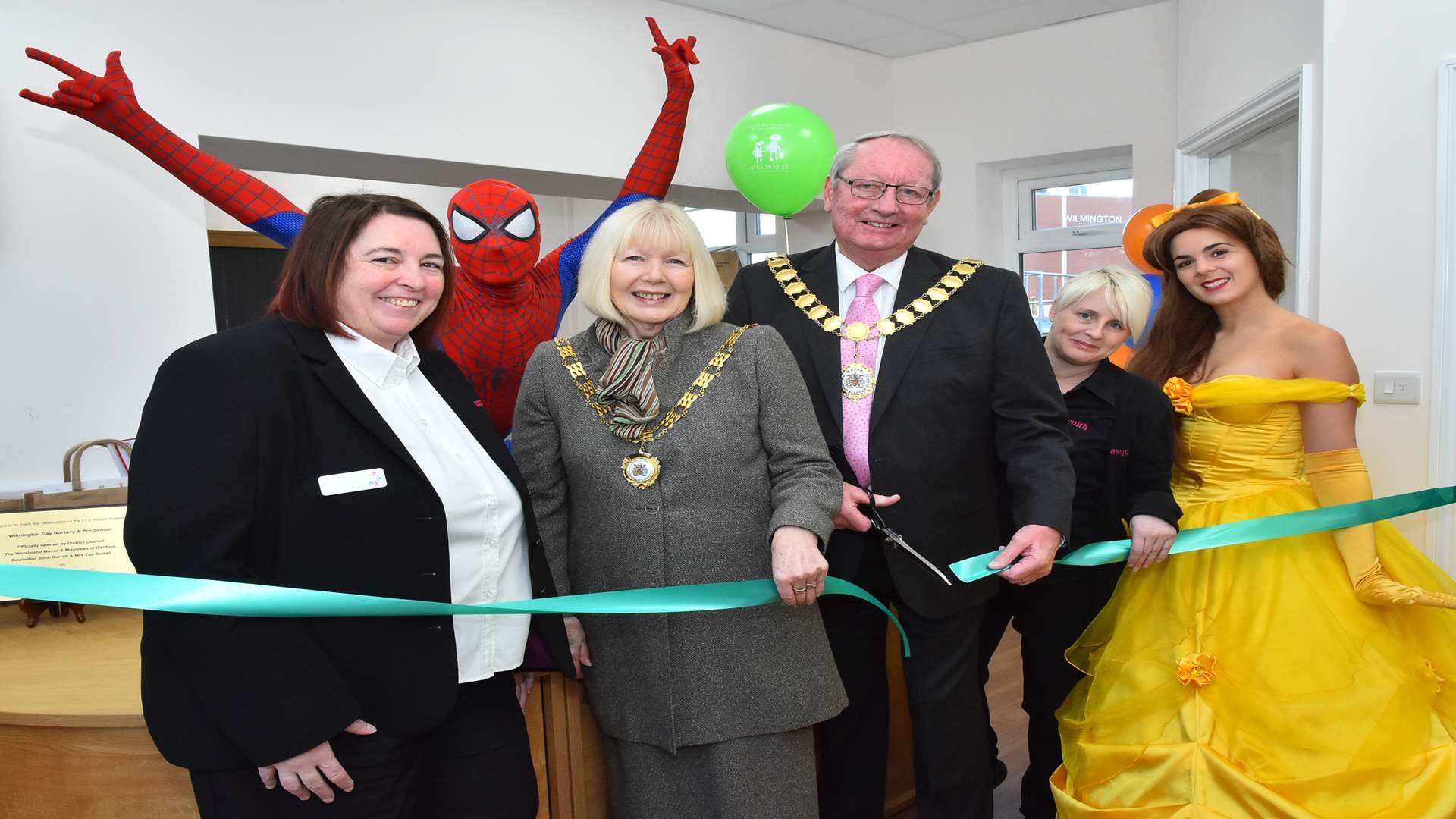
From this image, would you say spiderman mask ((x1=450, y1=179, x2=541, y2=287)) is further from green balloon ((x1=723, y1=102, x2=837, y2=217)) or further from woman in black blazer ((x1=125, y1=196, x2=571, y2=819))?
green balloon ((x1=723, y1=102, x2=837, y2=217))

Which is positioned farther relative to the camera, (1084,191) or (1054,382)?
(1084,191)

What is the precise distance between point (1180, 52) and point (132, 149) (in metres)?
4.97

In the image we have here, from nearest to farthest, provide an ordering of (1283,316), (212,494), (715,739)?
(212,494)
(715,739)
(1283,316)

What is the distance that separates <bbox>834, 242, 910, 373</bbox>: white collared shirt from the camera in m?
2.10

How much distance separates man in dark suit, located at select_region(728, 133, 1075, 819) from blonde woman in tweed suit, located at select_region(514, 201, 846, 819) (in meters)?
0.28

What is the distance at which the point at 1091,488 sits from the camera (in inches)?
93.5

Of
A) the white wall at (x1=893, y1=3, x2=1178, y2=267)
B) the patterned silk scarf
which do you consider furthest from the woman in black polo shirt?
the white wall at (x1=893, y1=3, x2=1178, y2=267)

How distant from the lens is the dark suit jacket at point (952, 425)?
1963 millimetres

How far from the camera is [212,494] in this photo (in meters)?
1.25

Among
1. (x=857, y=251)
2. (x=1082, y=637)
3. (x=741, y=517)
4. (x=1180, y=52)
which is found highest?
(x=1180, y=52)

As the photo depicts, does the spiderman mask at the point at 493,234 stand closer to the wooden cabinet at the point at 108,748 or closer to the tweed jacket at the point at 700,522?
the tweed jacket at the point at 700,522

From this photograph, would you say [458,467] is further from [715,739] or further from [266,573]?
[715,739]

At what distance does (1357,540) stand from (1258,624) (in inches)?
11.7

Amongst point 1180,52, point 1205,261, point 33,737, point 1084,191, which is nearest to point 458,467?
point 33,737
